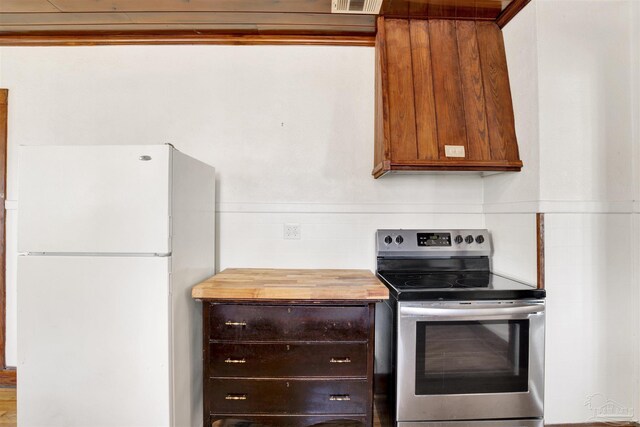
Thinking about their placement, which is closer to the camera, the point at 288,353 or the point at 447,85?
the point at 288,353

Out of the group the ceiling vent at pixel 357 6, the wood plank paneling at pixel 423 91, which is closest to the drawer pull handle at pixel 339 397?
the wood plank paneling at pixel 423 91

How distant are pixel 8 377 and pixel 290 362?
2.07m

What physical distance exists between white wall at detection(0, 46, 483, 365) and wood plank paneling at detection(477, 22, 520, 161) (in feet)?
1.91


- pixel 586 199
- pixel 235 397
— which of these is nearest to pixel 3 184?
pixel 235 397

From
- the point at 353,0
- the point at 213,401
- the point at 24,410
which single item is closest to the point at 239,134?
the point at 353,0

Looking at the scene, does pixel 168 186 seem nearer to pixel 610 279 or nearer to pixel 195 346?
pixel 195 346

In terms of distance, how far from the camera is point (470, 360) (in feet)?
4.99

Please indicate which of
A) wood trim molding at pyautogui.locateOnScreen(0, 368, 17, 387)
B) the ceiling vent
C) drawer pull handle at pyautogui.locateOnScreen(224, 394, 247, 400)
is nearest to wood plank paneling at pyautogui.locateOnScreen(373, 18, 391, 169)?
the ceiling vent

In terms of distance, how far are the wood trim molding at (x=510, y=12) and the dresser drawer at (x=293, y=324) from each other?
1.84 meters

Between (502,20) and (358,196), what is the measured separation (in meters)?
1.37

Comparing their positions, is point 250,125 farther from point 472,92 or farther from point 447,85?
point 472,92

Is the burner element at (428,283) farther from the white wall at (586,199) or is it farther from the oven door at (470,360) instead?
the white wall at (586,199)

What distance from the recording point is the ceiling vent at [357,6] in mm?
1737

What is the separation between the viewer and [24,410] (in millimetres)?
1356
